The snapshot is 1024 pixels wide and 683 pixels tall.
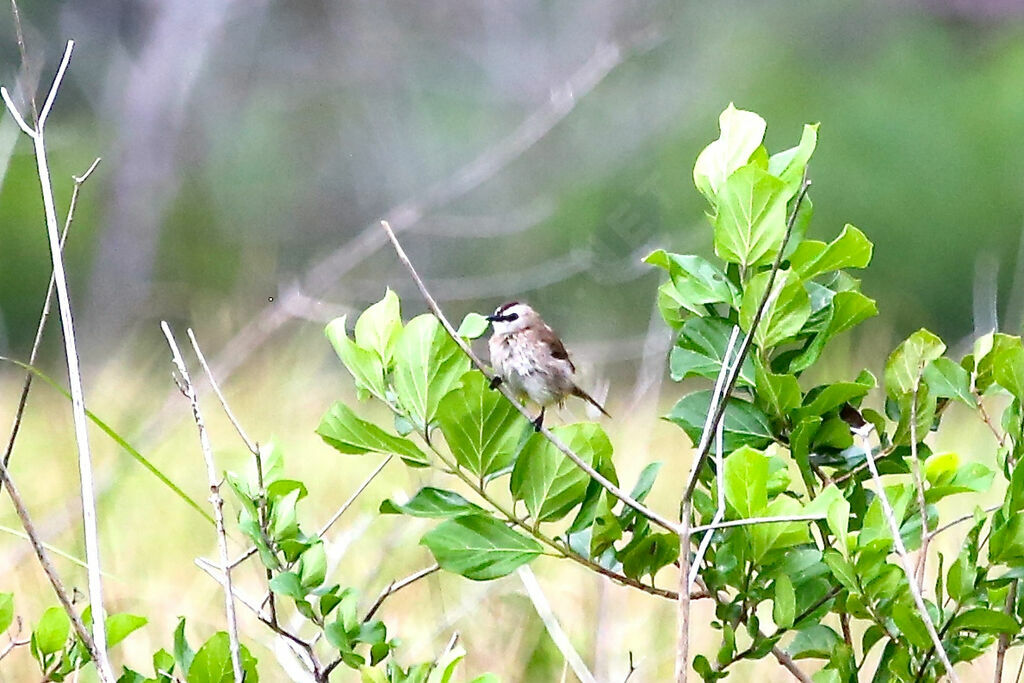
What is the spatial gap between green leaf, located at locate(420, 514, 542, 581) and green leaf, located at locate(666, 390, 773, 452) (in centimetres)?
12

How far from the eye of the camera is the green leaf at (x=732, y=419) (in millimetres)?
688

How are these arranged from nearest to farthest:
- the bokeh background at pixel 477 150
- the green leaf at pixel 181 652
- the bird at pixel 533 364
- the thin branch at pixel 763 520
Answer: the thin branch at pixel 763 520, the green leaf at pixel 181 652, the bird at pixel 533 364, the bokeh background at pixel 477 150

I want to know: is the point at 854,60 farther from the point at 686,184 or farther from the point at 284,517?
the point at 284,517

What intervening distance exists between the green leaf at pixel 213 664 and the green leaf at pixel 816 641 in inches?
12.6

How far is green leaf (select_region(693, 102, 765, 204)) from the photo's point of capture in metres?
0.68

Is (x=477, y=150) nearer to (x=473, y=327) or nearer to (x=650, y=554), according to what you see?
(x=473, y=327)

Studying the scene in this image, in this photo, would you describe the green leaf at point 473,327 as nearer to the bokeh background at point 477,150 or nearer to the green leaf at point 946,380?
the green leaf at point 946,380

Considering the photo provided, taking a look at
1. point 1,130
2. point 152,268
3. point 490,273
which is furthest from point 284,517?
point 152,268

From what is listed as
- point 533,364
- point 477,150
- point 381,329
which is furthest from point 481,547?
point 477,150

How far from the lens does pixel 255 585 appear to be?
1.66 meters

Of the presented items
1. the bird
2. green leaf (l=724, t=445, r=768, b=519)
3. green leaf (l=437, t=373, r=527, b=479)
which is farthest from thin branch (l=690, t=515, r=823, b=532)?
the bird

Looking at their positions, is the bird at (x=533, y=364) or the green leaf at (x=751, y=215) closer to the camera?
the green leaf at (x=751, y=215)

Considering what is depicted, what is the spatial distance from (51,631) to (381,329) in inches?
10.1

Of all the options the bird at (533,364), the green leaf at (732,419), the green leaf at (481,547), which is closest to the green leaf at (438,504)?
the green leaf at (481,547)
